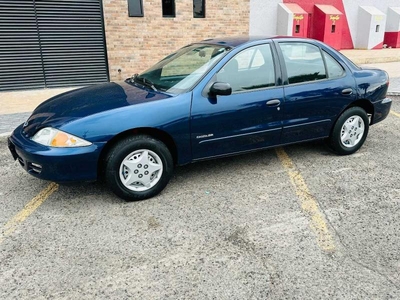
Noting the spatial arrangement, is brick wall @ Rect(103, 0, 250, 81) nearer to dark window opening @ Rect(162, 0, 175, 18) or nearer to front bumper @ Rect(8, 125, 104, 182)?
dark window opening @ Rect(162, 0, 175, 18)

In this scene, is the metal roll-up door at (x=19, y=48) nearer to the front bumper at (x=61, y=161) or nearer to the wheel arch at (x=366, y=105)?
the front bumper at (x=61, y=161)

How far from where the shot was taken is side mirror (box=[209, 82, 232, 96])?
374 centimetres

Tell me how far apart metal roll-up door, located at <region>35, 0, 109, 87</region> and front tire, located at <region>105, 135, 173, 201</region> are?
7.08 metres

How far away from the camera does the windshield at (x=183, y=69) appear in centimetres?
395

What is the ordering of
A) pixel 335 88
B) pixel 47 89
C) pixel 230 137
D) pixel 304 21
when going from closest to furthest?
pixel 230 137 < pixel 335 88 < pixel 47 89 < pixel 304 21

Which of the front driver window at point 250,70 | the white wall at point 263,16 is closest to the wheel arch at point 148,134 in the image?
the front driver window at point 250,70

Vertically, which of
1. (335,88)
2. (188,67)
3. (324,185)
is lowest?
(324,185)

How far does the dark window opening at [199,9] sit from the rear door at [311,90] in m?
6.95

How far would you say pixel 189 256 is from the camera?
286cm

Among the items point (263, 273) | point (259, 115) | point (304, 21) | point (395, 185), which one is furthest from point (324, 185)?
point (304, 21)

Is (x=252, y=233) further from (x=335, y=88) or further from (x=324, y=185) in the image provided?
(x=335, y=88)

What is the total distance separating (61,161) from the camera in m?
3.36

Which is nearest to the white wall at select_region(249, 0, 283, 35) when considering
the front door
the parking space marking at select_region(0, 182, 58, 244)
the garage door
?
the garage door

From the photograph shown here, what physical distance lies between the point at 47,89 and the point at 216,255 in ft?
27.1
